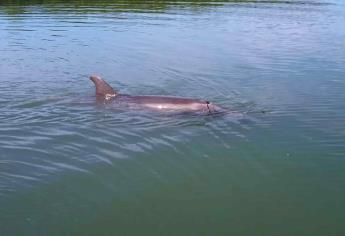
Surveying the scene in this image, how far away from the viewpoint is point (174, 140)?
43.0 feet

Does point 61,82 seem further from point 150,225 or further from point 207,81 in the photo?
point 150,225

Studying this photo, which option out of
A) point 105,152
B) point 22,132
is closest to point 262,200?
point 105,152

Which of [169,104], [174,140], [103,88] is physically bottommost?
[174,140]

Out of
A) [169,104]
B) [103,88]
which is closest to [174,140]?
[169,104]

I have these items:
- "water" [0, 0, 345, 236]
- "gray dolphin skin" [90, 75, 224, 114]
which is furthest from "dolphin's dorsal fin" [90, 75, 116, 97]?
"water" [0, 0, 345, 236]

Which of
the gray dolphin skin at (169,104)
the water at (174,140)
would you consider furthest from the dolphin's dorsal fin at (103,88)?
the water at (174,140)

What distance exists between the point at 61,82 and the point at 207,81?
512 centimetres

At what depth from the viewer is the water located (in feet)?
30.9

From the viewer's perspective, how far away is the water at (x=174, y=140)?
371 inches

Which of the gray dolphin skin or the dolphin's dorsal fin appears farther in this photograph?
the dolphin's dorsal fin

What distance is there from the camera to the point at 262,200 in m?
10.1

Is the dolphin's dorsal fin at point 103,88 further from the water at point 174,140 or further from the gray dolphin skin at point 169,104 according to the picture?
the water at point 174,140

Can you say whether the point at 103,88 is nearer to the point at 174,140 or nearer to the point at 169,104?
the point at 169,104

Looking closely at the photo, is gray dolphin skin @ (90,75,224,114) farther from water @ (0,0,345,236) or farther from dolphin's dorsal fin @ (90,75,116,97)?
water @ (0,0,345,236)
